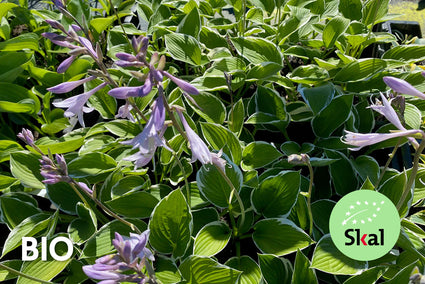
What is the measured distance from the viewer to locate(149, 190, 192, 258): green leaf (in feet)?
4.76

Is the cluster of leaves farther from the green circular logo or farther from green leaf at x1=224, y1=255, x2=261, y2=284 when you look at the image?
the green circular logo

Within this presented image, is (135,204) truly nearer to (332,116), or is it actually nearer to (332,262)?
(332,262)

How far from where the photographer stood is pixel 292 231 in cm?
150

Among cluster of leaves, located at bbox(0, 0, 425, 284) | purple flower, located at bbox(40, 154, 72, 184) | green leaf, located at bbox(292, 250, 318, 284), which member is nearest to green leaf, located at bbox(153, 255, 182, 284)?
cluster of leaves, located at bbox(0, 0, 425, 284)

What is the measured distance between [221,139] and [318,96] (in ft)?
1.67

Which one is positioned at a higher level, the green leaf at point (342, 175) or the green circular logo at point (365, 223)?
the green circular logo at point (365, 223)

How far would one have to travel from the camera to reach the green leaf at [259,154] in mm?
1761

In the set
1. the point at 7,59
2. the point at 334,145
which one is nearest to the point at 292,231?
the point at 334,145

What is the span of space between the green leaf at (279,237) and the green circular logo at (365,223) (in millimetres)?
216

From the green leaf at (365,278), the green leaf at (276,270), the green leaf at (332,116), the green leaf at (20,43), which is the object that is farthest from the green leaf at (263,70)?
the green leaf at (20,43)

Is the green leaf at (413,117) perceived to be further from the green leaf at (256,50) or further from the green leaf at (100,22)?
the green leaf at (100,22)

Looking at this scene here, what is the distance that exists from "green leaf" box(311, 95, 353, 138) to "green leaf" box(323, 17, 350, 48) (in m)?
0.45

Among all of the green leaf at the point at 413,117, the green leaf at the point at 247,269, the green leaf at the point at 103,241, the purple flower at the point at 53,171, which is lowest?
the green leaf at the point at 247,269

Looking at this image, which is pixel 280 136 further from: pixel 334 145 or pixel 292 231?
pixel 292 231
